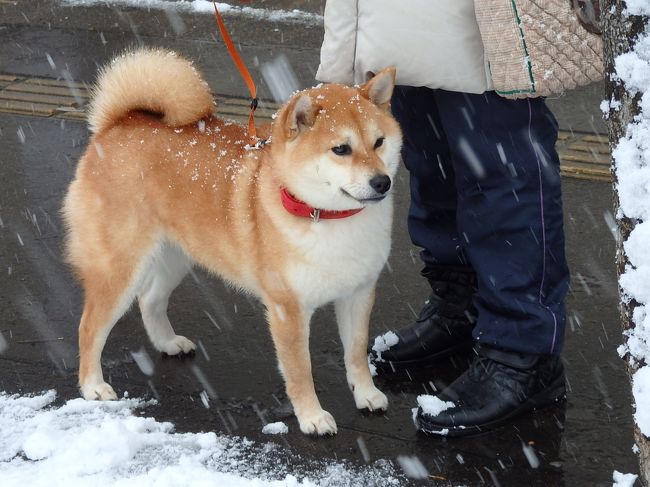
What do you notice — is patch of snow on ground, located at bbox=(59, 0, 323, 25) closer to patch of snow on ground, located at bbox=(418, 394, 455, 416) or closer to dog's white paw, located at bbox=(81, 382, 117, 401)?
dog's white paw, located at bbox=(81, 382, 117, 401)

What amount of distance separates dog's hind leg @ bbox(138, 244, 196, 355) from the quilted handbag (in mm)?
1461

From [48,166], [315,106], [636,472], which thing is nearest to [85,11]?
[48,166]

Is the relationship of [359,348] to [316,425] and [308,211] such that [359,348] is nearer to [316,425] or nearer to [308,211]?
[316,425]

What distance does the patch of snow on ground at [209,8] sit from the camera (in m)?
7.24

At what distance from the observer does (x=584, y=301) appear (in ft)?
12.7

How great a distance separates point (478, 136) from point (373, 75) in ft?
1.35

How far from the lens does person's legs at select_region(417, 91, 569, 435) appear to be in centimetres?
302

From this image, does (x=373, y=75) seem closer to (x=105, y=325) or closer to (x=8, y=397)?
(x=105, y=325)

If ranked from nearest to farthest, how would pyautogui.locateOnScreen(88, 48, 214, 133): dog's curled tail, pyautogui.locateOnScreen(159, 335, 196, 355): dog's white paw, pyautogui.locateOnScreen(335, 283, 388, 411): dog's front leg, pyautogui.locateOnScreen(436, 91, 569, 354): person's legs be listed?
pyautogui.locateOnScreen(436, 91, 569, 354): person's legs
pyautogui.locateOnScreen(335, 283, 388, 411): dog's front leg
pyautogui.locateOnScreen(88, 48, 214, 133): dog's curled tail
pyautogui.locateOnScreen(159, 335, 196, 355): dog's white paw

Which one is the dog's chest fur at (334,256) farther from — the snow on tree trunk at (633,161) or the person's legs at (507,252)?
the snow on tree trunk at (633,161)

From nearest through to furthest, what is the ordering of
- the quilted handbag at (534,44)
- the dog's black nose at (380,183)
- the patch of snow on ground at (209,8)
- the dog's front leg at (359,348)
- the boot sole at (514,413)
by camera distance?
the quilted handbag at (534,44), the dog's black nose at (380,183), the boot sole at (514,413), the dog's front leg at (359,348), the patch of snow on ground at (209,8)

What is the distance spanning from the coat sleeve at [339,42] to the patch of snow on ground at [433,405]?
1129 mm

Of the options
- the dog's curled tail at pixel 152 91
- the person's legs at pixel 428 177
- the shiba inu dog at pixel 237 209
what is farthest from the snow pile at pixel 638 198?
the dog's curled tail at pixel 152 91

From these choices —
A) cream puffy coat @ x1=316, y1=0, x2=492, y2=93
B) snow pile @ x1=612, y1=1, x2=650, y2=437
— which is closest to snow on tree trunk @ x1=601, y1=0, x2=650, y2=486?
snow pile @ x1=612, y1=1, x2=650, y2=437
